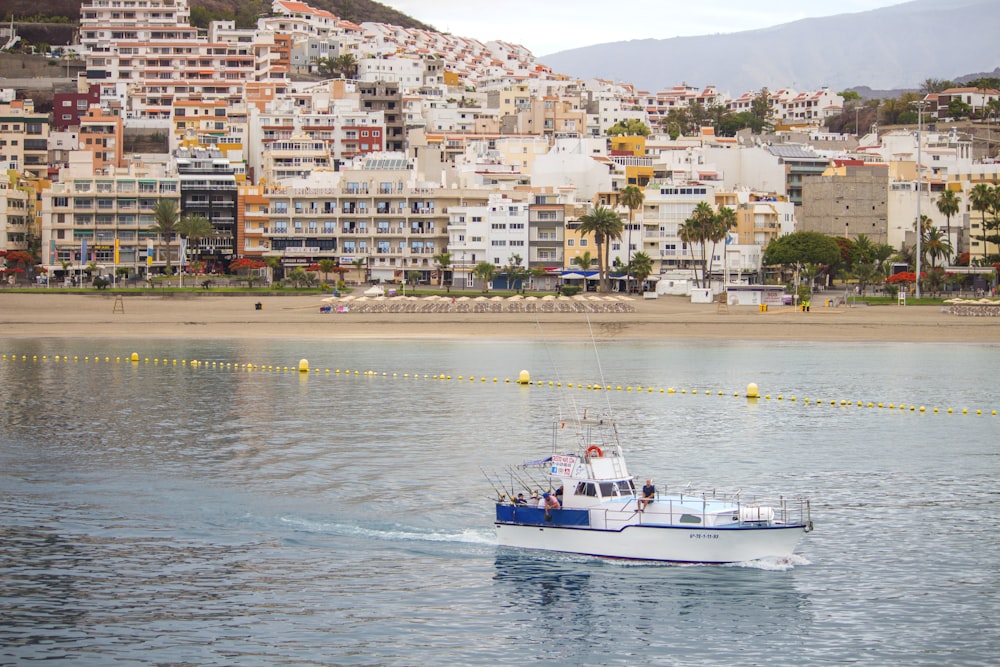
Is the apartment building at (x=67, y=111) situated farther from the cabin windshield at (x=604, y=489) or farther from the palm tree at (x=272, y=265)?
the cabin windshield at (x=604, y=489)

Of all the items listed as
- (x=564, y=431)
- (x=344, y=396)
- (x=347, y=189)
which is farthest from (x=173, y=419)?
(x=347, y=189)

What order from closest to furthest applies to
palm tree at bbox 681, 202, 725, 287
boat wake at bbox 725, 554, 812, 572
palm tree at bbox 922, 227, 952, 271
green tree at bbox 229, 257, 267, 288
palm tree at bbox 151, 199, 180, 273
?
1. boat wake at bbox 725, 554, 812, 572
2. palm tree at bbox 681, 202, 725, 287
3. green tree at bbox 229, 257, 267, 288
4. palm tree at bbox 922, 227, 952, 271
5. palm tree at bbox 151, 199, 180, 273

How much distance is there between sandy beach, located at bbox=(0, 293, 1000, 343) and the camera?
98438 millimetres

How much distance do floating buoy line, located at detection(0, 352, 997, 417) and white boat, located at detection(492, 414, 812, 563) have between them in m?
23.5

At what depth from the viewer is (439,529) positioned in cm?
3716

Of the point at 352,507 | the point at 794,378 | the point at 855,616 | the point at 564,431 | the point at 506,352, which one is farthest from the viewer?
the point at 506,352

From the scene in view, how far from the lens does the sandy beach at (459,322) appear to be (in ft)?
323

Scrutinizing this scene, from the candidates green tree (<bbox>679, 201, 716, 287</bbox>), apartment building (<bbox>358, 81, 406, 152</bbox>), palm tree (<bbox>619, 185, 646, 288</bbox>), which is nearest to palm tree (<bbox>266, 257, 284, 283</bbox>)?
palm tree (<bbox>619, 185, 646, 288</bbox>)

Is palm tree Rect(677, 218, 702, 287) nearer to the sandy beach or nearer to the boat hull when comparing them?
the sandy beach

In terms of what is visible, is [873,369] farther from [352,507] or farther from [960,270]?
[960,270]

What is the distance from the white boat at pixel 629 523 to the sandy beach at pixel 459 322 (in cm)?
6170

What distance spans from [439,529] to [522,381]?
33920mm

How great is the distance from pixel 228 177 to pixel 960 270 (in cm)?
8254

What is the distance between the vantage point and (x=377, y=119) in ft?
619
